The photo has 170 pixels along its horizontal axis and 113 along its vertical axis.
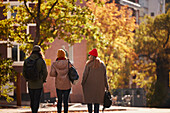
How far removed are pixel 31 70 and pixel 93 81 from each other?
1994mm

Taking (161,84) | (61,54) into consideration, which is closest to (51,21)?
(61,54)

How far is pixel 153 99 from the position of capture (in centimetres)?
5603

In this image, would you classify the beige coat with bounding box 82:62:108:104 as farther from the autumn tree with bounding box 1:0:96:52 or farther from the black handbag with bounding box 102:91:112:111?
the autumn tree with bounding box 1:0:96:52

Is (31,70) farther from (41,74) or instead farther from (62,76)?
(62,76)

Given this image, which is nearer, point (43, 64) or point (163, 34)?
point (43, 64)

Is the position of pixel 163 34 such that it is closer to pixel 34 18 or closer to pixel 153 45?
pixel 153 45

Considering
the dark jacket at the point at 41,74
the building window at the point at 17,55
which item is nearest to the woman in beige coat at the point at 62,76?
the dark jacket at the point at 41,74

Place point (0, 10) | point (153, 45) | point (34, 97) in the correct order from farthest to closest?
point (153, 45) → point (0, 10) → point (34, 97)

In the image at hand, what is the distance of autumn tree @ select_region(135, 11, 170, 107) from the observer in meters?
54.4

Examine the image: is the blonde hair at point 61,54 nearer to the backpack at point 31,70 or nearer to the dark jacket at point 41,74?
the dark jacket at point 41,74

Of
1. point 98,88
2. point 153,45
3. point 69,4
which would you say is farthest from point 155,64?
point 98,88

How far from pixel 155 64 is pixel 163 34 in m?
3.77

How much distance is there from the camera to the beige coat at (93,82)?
14.5m

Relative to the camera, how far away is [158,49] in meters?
54.3
